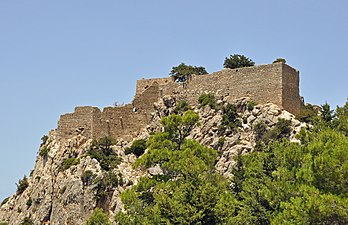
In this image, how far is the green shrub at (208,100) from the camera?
5528 centimetres

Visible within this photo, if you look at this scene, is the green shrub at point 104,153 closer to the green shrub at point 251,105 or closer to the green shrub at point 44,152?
the green shrub at point 44,152

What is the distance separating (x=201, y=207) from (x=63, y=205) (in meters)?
21.6

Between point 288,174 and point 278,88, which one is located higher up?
point 278,88

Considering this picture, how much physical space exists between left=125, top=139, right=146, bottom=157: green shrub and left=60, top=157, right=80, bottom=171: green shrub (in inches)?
149

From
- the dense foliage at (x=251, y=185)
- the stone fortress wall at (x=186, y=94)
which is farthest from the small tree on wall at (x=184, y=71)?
the dense foliage at (x=251, y=185)

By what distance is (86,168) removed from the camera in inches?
2176

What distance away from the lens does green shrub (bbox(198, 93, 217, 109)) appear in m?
55.3

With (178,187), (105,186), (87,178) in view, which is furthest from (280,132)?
(87,178)

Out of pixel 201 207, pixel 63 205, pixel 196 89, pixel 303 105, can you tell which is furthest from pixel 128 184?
pixel 201 207

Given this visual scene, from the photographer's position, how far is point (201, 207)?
3559 cm

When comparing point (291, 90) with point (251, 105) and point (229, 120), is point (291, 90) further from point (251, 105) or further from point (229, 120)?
point (229, 120)

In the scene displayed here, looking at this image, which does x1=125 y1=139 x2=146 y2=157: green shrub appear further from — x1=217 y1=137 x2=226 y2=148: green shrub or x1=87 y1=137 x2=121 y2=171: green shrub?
x1=217 y1=137 x2=226 y2=148: green shrub

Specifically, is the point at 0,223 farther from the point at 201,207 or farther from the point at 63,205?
the point at 201,207

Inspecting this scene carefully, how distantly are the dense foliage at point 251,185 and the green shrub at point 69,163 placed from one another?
41.9 ft
